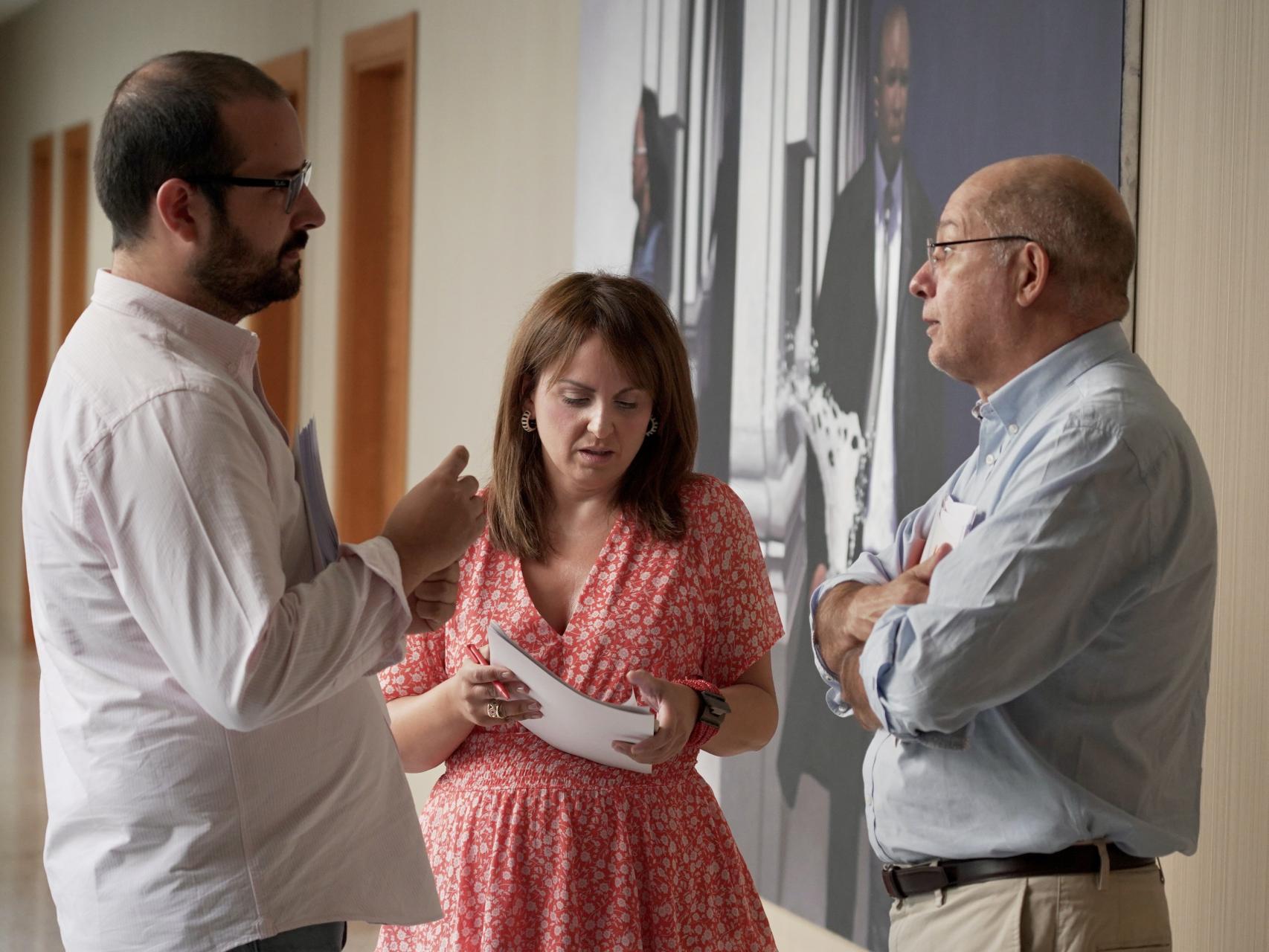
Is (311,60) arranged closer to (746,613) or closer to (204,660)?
(746,613)

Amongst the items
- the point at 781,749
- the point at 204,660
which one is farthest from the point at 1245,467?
the point at 204,660

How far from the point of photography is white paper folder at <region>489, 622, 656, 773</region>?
1947mm

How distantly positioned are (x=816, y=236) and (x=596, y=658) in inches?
74.5

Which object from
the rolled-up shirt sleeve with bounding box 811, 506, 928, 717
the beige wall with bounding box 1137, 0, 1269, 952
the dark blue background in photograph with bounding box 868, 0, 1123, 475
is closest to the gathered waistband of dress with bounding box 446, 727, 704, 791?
the rolled-up shirt sleeve with bounding box 811, 506, 928, 717

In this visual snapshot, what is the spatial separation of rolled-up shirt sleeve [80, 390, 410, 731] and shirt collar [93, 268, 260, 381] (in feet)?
0.44

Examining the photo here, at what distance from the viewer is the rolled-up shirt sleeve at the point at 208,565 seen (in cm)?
146

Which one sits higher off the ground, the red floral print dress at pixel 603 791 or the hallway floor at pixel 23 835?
the red floral print dress at pixel 603 791

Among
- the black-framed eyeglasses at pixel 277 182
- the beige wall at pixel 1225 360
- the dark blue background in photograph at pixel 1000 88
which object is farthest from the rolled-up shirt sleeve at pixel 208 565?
the dark blue background in photograph at pixel 1000 88

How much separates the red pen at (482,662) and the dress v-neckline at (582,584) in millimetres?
112

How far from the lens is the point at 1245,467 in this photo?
8.32 feet

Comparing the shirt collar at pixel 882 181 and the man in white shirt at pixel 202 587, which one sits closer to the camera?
the man in white shirt at pixel 202 587

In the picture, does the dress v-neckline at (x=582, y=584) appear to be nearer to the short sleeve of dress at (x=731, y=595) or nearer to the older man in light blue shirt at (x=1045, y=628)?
the short sleeve of dress at (x=731, y=595)

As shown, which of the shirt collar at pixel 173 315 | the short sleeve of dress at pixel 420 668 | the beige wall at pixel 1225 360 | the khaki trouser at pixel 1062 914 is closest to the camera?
the shirt collar at pixel 173 315

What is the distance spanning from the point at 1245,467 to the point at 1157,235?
52 centimetres
